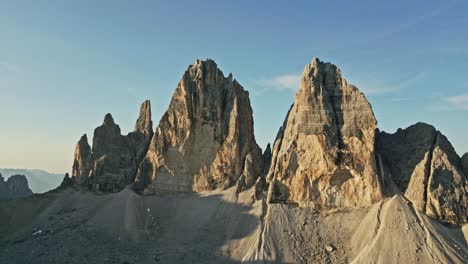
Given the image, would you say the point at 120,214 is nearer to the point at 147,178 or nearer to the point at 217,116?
the point at 147,178

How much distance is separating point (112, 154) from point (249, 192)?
88.0 ft

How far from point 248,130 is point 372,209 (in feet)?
78.7

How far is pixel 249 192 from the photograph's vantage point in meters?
65.9

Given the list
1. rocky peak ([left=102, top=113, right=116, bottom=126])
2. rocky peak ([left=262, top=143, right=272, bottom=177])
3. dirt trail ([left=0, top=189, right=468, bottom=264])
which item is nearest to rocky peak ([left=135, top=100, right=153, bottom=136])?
rocky peak ([left=102, top=113, right=116, bottom=126])

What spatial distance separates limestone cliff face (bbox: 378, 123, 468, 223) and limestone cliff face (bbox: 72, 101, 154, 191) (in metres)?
42.1

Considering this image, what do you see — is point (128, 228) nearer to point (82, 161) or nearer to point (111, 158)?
point (111, 158)

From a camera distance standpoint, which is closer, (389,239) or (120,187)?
(389,239)

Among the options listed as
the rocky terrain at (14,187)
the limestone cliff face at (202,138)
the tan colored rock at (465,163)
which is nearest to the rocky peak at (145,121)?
the limestone cliff face at (202,138)

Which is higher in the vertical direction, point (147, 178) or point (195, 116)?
point (195, 116)

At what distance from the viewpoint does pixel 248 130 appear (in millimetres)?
71812

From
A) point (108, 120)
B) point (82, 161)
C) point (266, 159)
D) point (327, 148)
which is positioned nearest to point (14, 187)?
point (82, 161)

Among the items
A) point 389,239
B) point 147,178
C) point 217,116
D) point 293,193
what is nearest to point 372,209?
point 389,239

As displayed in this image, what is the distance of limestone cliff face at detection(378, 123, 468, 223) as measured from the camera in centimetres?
5784

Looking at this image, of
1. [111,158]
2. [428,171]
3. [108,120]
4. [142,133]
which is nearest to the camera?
[428,171]
